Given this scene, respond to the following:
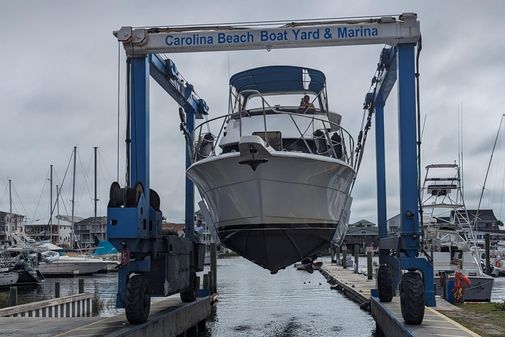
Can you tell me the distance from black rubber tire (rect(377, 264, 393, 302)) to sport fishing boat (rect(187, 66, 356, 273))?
4.33 feet

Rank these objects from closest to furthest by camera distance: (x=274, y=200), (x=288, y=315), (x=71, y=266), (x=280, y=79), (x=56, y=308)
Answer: (x=274, y=200), (x=280, y=79), (x=56, y=308), (x=288, y=315), (x=71, y=266)

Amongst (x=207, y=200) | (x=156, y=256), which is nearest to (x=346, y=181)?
(x=207, y=200)

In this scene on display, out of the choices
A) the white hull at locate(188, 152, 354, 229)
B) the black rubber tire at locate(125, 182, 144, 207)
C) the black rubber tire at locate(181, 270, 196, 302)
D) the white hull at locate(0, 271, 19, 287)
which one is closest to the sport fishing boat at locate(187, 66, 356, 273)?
the white hull at locate(188, 152, 354, 229)

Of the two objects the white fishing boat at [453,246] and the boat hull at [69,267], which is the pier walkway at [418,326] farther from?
the boat hull at [69,267]

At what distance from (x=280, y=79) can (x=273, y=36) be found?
3.00m

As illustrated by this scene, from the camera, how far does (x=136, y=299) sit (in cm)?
1048

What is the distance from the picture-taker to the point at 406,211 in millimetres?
10914

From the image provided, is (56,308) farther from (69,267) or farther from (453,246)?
(69,267)

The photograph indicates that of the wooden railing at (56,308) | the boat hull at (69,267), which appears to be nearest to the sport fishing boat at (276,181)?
the wooden railing at (56,308)

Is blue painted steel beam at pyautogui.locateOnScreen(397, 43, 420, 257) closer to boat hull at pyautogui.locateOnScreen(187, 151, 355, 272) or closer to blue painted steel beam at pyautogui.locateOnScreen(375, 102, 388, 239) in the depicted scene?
boat hull at pyautogui.locateOnScreen(187, 151, 355, 272)

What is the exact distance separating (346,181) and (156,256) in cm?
383

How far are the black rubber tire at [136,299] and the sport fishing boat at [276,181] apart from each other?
6.62 feet

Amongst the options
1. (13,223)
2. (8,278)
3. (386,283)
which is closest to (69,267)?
(8,278)

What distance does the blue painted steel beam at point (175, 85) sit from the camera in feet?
43.7
